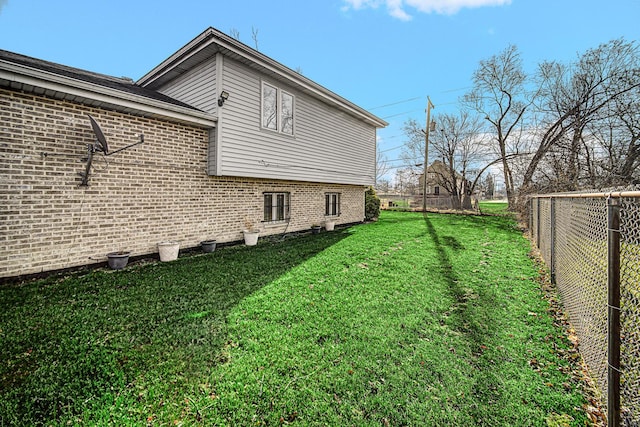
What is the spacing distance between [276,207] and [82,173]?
5.47 metres

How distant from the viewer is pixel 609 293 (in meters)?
1.93

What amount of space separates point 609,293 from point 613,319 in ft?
0.59

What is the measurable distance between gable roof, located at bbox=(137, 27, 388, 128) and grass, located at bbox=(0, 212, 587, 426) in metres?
5.66

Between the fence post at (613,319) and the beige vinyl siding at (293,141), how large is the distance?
699cm

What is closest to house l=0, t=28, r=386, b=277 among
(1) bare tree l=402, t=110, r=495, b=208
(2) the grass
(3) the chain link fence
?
(2) the grass

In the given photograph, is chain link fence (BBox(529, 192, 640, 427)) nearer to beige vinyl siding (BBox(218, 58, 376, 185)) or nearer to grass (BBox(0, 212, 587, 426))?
grass (BBox(0, 212, 587, 426))

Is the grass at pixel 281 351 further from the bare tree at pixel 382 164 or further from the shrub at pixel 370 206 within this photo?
the bare tree at pixel 382 164

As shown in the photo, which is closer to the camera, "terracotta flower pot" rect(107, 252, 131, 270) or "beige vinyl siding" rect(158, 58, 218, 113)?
"terracotta flower pot" rect(107, 252, 131, 270)

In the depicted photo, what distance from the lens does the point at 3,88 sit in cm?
439

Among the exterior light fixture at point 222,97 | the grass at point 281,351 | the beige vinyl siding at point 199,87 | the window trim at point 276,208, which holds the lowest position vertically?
the grass at point 281,351

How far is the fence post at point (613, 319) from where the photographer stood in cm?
183

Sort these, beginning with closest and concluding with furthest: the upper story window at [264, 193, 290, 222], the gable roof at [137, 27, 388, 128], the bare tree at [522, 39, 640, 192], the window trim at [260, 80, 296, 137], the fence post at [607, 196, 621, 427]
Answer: the fence post at [607, 196, 621, 427] → the gable roof at [137, 27, 388, 128] → the window trim at [260, 80, 296, 137] → the upper story window at [264, 193, 290, 222] → the bare tree at [522, 39, 640, 192]

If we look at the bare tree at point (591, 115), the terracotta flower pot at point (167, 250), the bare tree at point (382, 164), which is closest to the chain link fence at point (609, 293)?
the terracotta flower pot at point (167, 250)

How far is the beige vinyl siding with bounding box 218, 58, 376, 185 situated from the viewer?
7.21 meters
